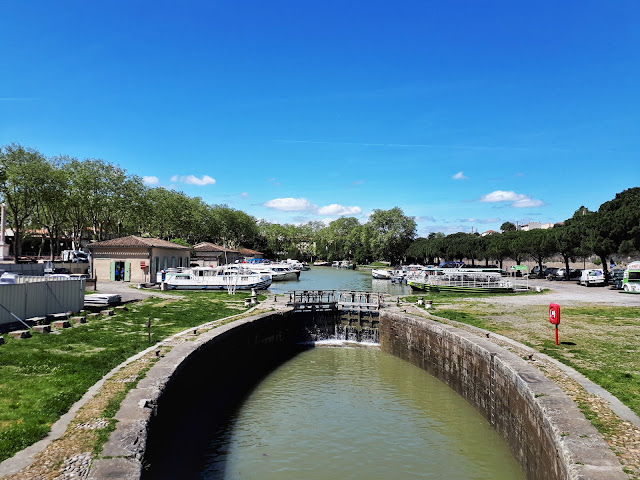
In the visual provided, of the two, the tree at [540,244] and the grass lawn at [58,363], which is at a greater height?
the tree at [540,244]

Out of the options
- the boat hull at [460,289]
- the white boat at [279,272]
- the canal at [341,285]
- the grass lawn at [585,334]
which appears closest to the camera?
the grass lawn at [585,334]

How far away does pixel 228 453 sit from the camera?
1186cm

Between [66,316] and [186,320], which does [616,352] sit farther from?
[66,316]

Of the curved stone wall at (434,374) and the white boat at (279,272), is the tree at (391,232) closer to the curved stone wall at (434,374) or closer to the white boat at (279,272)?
the white boat at (279,272)

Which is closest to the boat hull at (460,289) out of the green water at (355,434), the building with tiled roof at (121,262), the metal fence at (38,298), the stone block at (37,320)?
the green water at (355,434)

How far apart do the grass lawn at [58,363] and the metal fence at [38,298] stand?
73.9 inches

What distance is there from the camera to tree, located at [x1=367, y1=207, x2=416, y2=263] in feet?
395

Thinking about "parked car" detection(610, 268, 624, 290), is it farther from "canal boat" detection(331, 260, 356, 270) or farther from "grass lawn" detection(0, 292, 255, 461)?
"canal boat" detection(331, 260, 356, 270)

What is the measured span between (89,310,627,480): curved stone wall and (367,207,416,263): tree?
9614 cm

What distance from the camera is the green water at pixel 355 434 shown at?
11.0m

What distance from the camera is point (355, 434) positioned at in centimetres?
1312

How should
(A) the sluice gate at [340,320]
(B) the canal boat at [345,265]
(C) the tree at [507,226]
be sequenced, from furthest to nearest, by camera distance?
(C) the tree at [507,226], (B) the canal boat at [345,265], (A) the sluice gate at [340,320]

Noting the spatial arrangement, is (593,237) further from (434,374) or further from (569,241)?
(434,374)

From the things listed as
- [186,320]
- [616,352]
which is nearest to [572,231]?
[616,352]
